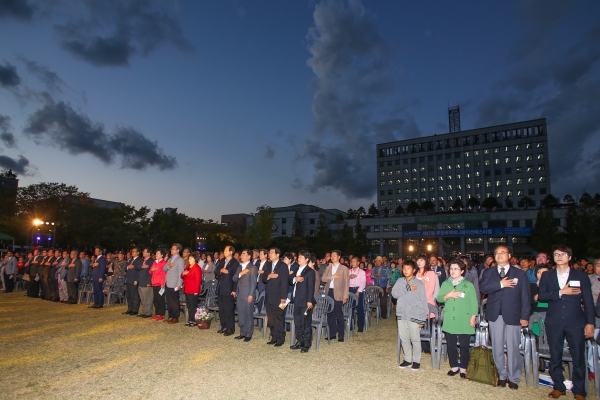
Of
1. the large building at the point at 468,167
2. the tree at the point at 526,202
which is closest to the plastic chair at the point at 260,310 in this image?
the tree at the point at 526,202

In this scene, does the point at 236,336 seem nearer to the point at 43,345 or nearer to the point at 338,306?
the point at 338,306

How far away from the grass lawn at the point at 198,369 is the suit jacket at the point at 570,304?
3.67ft

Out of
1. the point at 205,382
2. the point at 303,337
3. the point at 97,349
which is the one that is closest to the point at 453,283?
the point at 303,337

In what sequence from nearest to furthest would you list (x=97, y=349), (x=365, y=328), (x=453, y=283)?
(x=453, y=283), (x=97, y=349), (x=365, y=328)

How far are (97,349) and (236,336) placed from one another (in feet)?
9.33

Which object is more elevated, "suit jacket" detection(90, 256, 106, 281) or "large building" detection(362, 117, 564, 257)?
"large building" detection(362, 117, 564, 257)

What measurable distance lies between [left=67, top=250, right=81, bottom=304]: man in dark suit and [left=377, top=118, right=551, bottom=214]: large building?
253ft

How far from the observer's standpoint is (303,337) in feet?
23.5

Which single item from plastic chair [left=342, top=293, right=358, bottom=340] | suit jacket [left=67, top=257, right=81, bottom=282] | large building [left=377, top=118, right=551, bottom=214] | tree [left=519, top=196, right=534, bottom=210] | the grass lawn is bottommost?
the grass lawn

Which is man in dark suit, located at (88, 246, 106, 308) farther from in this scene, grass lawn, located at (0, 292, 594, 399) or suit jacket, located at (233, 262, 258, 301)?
suit jacket, located at (233, 262, 258, 301)

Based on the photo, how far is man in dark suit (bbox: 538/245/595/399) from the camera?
4832mm

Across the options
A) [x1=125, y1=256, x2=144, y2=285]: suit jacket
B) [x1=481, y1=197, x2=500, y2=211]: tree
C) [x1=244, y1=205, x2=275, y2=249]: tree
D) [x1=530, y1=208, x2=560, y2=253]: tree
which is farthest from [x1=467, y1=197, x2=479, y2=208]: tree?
[x1=125, y1=256, x2=144, y2=285]: suit jacket

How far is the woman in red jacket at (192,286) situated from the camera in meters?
9.39

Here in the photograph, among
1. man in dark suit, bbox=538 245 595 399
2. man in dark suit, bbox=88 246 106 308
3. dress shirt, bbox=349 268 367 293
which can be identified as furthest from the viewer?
man in dark suit, bbox=88 246 106 308
